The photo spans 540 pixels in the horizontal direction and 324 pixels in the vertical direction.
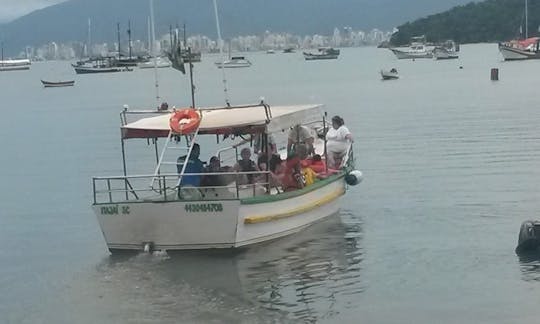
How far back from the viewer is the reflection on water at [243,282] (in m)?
15.8

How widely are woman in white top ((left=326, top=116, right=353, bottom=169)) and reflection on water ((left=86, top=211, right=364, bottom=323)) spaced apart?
3302mm

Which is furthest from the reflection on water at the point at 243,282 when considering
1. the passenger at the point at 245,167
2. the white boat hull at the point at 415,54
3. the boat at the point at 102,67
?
the boat at the point at 102,67

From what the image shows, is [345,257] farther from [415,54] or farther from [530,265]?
[415,54]

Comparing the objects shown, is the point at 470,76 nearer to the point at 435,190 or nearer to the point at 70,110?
the point at 70,110

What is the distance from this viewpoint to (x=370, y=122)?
51688 millimetres

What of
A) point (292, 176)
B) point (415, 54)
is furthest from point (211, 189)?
point (415, 54)

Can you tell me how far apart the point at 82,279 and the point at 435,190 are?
36.2ft

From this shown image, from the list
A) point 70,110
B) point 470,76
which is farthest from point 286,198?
point 470,76

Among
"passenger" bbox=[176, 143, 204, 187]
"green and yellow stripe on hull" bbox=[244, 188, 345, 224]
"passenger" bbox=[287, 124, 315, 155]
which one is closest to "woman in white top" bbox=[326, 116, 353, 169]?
"passenger" bbox=[287, 124, 315, 155]

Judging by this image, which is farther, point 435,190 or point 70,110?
point 70,110

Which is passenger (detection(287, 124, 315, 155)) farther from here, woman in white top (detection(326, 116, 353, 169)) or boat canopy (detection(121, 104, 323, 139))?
boat canopy (detection(121, 104, 323, 139))

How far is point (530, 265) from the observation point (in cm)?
1770

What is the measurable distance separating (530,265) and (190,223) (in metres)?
6.06

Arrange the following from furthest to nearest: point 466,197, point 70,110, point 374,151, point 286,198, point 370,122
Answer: point 70,110 < point 370,122 < point 374,151 < point 466,197 < point 286,198
